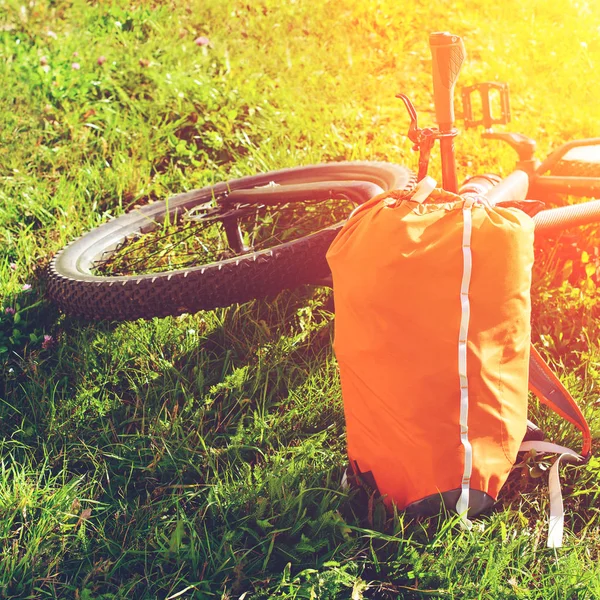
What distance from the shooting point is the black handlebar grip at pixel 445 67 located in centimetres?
204

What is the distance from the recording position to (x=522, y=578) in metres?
1.75

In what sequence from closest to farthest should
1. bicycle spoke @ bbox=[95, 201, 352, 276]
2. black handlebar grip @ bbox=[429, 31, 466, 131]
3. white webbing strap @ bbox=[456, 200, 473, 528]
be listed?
1. white webbing strap @ bbox=[456, 200, 473, 528]
2. black handlebar grip @ bbox=[429, 31, 466, 131]
3. bicycle spoke @ bbox=[95, 201, 352, 276]

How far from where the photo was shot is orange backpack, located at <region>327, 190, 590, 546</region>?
5.46 feet

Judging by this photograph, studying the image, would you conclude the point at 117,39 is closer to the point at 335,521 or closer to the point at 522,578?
the point at 335,521

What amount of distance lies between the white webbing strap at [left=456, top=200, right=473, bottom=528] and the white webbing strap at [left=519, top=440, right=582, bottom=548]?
9.5 inches

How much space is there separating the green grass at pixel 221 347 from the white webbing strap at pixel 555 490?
0.05 metres

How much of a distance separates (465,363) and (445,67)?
0.94 metres

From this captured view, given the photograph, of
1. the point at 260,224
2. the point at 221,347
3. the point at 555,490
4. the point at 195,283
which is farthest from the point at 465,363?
the point at 260,224

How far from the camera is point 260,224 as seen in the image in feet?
9.98

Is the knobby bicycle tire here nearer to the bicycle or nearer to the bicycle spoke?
the bicycle

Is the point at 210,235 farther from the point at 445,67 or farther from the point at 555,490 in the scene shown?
the point at 555,490

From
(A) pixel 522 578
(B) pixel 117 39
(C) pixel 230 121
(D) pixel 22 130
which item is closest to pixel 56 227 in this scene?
(D) pixel 22 130

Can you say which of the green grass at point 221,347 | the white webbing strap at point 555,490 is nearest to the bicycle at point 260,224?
the green grass at point 221,347

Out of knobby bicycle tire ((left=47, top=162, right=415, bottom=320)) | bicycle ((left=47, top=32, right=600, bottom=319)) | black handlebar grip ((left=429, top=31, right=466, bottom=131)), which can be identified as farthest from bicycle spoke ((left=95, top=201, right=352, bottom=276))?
black handlebar grip ((left=429, top=31, right=466, bottom=131))
